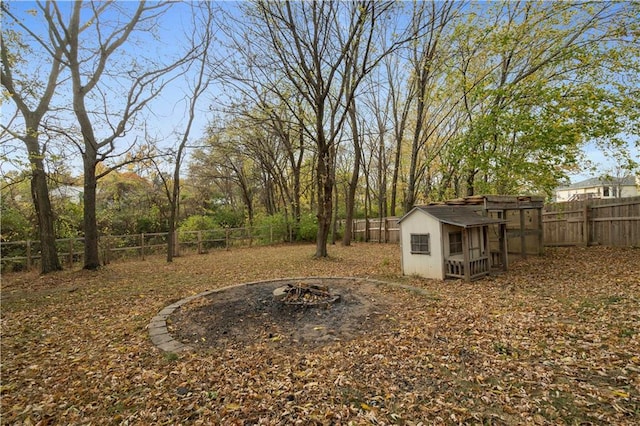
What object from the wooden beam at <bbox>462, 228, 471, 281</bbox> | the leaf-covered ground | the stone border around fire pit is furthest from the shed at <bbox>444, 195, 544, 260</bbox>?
the stone border around fire pit

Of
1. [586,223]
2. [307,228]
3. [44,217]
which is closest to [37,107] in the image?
[44,217]

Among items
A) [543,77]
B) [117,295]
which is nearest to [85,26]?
[117,295]

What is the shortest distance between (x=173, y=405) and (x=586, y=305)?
Answer: 232 inches

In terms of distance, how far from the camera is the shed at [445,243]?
22.0 feet

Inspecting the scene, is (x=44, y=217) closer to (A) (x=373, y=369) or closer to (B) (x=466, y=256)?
(A) (x=373, y=369)

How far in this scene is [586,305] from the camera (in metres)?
4.68

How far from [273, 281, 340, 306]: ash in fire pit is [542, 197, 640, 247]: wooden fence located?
9.38 m

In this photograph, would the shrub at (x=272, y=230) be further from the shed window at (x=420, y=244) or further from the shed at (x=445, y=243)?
the shed window at (x=420, y=244)

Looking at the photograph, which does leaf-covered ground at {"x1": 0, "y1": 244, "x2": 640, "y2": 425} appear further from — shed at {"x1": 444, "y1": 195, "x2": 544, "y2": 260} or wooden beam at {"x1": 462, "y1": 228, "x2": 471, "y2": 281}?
shed at {"x1": 444, "y1": 195, "x2": 544, "y2": 260}

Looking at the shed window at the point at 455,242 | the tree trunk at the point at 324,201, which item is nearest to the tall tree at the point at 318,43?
the tree trunk at the point at 324,201

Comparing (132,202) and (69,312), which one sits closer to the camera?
(69,312)

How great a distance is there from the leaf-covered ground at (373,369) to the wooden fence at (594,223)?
14.5 feet

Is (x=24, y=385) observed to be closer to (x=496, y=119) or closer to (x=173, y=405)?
(x=173, y=405)

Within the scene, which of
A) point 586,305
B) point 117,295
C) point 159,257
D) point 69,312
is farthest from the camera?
point 159,257
